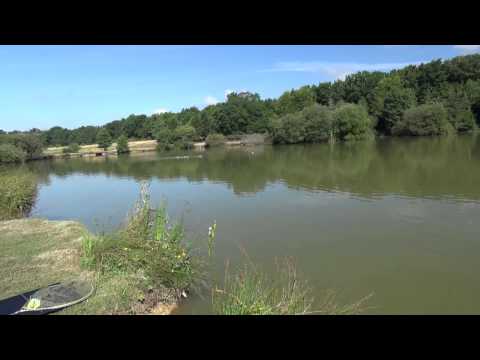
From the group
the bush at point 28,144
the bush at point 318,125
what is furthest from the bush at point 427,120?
the bush at point 28,144

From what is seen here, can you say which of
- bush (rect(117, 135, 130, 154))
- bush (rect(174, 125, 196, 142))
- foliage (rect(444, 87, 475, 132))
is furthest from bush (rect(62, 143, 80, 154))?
foliage (rect(444, 87, 475, 132))

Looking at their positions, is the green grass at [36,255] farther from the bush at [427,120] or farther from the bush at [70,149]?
the bush at [70,149]

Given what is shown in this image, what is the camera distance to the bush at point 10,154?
41969 mm

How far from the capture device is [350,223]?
406 inches

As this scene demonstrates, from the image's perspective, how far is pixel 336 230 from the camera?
383 inches

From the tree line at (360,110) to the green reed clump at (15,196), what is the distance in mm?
43256

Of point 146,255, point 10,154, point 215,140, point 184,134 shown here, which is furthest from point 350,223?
point 184,134

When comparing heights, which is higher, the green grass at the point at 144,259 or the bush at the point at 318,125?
the bush at the point at 318,125

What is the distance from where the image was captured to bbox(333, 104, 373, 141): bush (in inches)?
2007

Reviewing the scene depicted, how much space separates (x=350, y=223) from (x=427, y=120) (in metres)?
46.7

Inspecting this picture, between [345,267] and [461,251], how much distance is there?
271 cm

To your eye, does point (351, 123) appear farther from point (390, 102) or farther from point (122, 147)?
point (122, 147)
